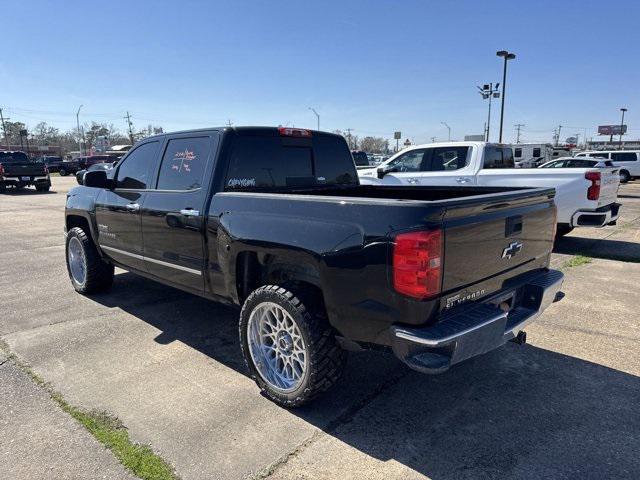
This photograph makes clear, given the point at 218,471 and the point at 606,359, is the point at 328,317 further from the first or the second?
the point at 606,359

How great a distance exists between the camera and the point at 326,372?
2984mm

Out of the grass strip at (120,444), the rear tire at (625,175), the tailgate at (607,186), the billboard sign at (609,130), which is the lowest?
the rear tire at (625,175)

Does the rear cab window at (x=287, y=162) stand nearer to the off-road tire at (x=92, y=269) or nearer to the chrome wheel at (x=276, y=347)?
the chrome wheel at (x=276, y=347)

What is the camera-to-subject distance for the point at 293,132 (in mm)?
4266

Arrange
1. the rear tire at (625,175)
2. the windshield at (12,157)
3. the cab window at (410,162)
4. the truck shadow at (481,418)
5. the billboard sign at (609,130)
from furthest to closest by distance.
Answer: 1. the billboard sign at (609,130)
2. the rear tire at (625,175)
3. the windshield at (12,157)
4. the cab window at (410,162)
5. the truck shadow at (481,418)

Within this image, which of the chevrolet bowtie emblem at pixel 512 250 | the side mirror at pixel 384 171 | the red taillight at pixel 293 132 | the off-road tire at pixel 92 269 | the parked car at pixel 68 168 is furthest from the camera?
the parked car at pixel 68 168

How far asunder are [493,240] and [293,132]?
212 cm

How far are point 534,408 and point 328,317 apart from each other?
5.05ft

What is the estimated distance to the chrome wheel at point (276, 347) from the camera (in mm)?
3135

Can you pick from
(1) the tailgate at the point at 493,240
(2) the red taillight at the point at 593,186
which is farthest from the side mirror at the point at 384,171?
(1) the tailgate at the point at 493,240

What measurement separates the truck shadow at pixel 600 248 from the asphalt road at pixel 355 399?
9.14 ft

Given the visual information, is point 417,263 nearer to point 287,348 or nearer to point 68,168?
point 287,348

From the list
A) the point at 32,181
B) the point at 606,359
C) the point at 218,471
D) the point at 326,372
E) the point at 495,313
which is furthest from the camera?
the point at 32,181

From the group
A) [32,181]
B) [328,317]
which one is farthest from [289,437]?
[32,181]
